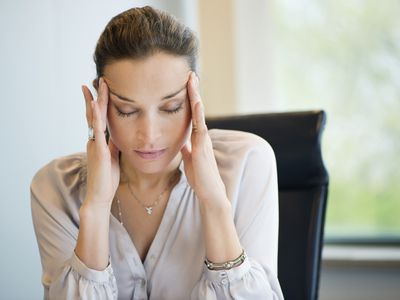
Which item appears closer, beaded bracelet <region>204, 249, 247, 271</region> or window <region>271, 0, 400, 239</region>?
beaded bracelet <region>204, 249, 247, 271</region>

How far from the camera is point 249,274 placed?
1155 mm

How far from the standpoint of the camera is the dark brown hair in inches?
46.1

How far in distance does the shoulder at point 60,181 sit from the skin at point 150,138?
0.16 metres

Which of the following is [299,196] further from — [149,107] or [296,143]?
[149,107]

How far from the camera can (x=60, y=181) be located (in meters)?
1.37

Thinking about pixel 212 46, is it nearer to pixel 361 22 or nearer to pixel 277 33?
pixel 277 33

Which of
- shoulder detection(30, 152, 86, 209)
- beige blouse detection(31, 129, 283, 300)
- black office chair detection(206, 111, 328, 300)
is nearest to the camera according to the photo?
beige blouse detection(31, 129, 283, 300)

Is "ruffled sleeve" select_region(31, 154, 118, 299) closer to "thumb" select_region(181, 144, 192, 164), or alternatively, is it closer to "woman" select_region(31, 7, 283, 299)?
"woman" select_region(31, 7, 283, 299)

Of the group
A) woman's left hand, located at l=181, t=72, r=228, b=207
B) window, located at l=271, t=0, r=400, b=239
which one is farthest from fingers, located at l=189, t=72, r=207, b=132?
window, located at l=271, t=0, r=400, b=239

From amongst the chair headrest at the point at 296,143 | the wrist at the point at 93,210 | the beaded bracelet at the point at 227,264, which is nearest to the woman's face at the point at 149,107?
the wrist at the point at 93,210

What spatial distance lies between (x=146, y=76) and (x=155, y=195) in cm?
34

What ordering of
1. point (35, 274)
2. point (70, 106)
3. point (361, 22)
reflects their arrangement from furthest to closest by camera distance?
point (361, 22) → point (70, 106) → point (35, 274)

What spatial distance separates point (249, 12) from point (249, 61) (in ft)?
0.70

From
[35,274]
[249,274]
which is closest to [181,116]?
[249,274]
